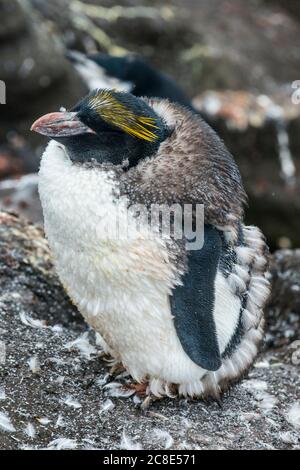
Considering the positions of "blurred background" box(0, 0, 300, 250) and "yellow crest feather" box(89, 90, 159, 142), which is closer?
"yellow crest feather" box(89, 90, 159, 142)

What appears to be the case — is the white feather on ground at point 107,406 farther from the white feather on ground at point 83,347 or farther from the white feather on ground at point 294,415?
the white feather on ground at point 294,415

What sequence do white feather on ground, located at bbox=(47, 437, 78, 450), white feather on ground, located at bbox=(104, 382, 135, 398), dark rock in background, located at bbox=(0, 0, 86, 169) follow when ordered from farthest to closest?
dark rock in background, located at bbox=(0, 0, 86, 169) → white feather on ground, located at bbox=(104, 382, 135, 398) → white feather on ground, located at bbox=(47, 437, 78, 450)

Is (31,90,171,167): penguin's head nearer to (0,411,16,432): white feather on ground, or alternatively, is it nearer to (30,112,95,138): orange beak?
(30,112,95,138): orange beak

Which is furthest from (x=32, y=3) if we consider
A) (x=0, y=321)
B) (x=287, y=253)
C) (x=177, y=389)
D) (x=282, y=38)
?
(x=177, y=389)

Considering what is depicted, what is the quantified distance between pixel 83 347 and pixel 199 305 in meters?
0.75

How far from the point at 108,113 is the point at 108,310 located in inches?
27.0

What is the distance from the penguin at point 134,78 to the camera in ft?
19.6

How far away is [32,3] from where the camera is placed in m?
8.22

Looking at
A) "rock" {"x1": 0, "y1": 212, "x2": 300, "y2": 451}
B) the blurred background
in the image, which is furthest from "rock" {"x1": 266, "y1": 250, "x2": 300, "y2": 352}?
the blurred background

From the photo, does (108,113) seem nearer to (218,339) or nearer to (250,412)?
(218,339)

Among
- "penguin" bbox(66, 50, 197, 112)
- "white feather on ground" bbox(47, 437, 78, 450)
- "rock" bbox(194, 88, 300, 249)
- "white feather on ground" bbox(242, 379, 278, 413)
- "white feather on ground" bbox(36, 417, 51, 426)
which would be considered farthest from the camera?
"rock" bbox(194, 88, 300, 249)

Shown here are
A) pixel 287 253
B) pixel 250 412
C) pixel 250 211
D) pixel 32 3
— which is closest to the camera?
pixel 250 412

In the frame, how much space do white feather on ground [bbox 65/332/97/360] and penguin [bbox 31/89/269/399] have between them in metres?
0.37

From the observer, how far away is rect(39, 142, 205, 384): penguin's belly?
2775 mm
